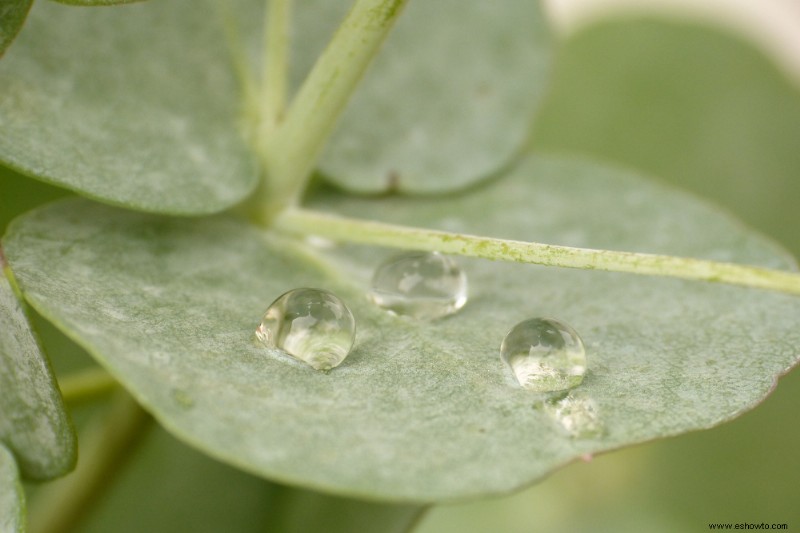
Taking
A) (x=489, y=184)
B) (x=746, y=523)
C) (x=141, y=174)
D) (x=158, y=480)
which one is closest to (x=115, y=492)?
(x=158, y=480)

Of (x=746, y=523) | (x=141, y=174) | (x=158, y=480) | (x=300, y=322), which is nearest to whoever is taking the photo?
(x=300, y=322)

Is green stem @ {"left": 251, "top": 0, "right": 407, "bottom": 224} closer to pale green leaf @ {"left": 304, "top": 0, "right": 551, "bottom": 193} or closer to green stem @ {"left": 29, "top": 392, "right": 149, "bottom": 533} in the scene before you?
pale green leaf @ {"left": 304, "top": 0, "right": 551, "bottom": 193}

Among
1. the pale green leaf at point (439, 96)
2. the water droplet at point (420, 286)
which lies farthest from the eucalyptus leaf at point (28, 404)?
the pale green leaf at point (439, 96)

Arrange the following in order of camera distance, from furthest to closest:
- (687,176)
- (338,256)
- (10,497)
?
(687,176) < (338,256) < (10,497)

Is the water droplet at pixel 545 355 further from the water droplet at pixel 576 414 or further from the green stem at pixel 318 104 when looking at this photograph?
the green stem at pixel 318 104

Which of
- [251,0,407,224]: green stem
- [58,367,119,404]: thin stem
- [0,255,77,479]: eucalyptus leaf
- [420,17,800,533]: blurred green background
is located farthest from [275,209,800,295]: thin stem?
[420,17,800,533]: blurred green background

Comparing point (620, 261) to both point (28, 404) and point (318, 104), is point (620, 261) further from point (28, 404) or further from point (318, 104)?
point (28, 404)

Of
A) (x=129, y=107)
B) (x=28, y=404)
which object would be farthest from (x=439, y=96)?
(x=28, y=404)

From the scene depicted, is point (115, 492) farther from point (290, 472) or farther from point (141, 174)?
point (290, 472)
